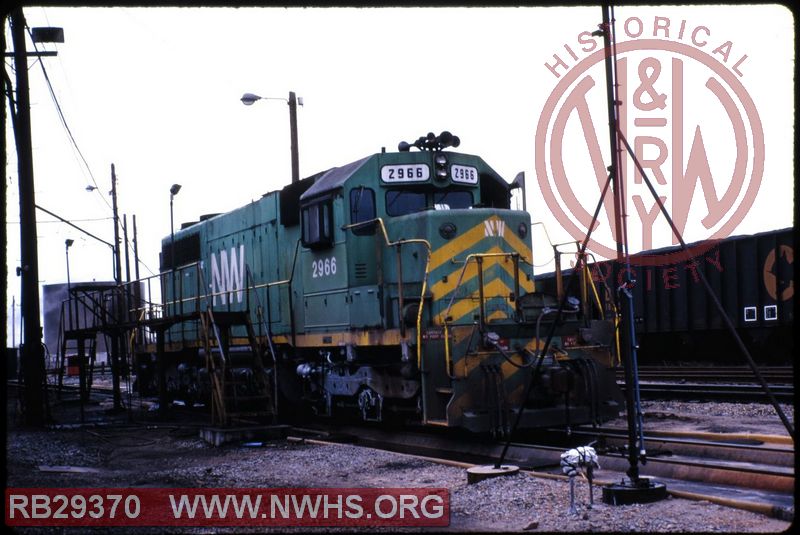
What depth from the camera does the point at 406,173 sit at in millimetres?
12445

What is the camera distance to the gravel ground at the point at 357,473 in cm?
657

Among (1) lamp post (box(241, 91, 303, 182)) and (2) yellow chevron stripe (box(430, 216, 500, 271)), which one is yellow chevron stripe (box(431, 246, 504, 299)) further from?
(1) lamp post (box(241, 91, 303, 182))

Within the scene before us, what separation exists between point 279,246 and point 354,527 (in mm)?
9007

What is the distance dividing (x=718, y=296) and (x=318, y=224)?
13.0m

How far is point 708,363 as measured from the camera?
79.7 ft

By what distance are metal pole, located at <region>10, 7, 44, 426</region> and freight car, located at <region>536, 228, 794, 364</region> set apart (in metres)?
11.4

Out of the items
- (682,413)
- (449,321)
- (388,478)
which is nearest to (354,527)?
(388,478)

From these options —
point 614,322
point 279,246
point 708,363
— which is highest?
point 279,246

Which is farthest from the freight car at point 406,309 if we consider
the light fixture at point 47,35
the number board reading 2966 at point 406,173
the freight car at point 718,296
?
the freight car at point 718,296

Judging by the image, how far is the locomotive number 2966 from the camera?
511 inches

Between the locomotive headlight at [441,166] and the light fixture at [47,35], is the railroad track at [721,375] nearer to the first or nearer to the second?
the locomotive headlight at [441,166]

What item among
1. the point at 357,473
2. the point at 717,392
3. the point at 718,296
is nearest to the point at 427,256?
the point at 357,473

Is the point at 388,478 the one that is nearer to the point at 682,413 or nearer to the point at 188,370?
the point at 682,413

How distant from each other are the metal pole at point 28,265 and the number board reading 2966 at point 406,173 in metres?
8.27
